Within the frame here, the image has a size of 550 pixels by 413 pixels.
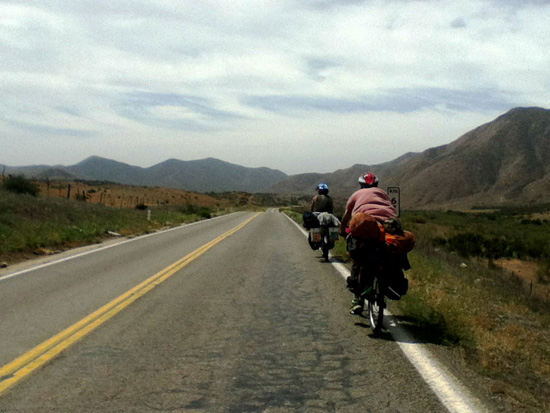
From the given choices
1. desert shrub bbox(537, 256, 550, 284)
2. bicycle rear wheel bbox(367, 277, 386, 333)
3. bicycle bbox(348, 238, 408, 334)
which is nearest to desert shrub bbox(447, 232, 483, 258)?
desert shrub bbox(537, 256, 550, 284)

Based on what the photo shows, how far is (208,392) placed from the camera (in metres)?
4.29

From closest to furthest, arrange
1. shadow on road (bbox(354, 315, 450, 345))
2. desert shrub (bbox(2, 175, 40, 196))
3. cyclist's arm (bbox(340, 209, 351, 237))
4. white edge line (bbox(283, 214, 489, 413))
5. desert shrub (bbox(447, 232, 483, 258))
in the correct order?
white edge line (bbox(283, 214, 489, 413)) < shadow on road (bbox(354, 315, 450, 345)) < cyclist's arm (bbox(340, 209, 351, 237)) < desert shrub (bbox(447, 232, 483, 258)) < desert shrub (bbox(2, 175, 40, 196))

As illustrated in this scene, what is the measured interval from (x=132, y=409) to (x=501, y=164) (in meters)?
127

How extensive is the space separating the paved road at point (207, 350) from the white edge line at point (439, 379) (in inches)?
4.2

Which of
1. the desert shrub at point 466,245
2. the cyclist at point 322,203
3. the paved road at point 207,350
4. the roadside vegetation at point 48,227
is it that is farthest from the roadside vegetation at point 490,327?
the roadside vegetation at point 48,227

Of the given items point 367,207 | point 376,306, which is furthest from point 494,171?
point 376,306

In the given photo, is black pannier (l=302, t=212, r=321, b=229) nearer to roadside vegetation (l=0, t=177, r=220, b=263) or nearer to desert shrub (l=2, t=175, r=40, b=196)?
roadside vegetation (l=0, t=177, r=220, b=263)

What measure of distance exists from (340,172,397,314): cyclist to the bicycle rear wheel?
28 centimetres

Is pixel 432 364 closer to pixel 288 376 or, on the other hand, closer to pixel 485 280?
pixel 288 376

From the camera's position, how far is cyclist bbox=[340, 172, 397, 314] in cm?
651

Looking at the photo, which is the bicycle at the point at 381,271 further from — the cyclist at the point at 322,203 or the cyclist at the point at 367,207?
the cyclist at the point at 322,203

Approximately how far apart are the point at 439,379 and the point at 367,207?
259 centimetres

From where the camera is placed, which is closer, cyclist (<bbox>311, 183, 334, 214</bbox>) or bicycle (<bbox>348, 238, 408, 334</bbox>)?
bicycle (<bbox>348, 238, 408, 334</bbox>)

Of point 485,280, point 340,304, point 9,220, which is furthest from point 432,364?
point 9,220
